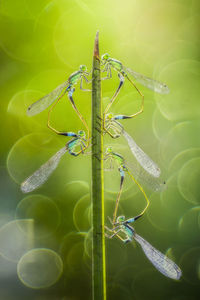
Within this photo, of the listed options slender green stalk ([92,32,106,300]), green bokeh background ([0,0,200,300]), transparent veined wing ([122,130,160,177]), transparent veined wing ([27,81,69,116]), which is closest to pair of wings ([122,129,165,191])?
transparent veined wing ([122,130,160,177])

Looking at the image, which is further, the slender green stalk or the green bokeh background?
the green bokeh background

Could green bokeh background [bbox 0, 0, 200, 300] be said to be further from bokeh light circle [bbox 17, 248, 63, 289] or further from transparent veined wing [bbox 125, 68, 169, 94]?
transparent veined wing [bbox 125, 68, 169, 94]

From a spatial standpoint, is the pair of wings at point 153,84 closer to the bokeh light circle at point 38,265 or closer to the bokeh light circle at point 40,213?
the bokeh light circle at point 40,213

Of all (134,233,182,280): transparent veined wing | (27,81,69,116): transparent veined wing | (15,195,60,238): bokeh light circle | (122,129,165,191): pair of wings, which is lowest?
(134,233,182,280): transparent veined wing

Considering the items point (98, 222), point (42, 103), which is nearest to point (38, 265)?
point (42, 103)

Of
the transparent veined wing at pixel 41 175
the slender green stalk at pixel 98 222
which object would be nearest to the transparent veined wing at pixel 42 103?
the transparent veined wing at pixel 41 175

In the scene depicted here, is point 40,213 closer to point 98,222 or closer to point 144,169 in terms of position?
point 144,169
